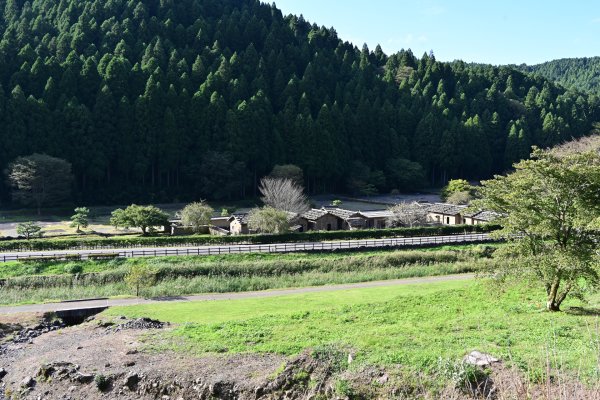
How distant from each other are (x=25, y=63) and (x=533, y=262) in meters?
64.4

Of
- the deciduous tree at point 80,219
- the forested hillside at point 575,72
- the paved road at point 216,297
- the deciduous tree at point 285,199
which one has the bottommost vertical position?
the paved road at point 216,297

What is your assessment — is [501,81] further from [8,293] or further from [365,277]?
[8,293]

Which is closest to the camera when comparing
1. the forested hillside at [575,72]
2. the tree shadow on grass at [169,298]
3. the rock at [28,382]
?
the rock at [28,382]

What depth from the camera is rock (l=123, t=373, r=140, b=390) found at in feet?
42.4

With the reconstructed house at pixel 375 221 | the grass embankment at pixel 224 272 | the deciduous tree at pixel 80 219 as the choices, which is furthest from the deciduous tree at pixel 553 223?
the deciduous tree at pixel 80 219

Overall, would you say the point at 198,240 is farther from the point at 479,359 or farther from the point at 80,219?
the point at 479,359

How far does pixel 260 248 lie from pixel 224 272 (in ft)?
15.1

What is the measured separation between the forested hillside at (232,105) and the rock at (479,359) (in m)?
50.0

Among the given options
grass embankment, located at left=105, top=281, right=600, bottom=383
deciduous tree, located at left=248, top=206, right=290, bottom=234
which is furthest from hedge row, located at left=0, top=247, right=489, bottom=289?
deciduous tree, located at left=248, top=206, right=290, bottom=234

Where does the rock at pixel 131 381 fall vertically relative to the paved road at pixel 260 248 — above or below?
below

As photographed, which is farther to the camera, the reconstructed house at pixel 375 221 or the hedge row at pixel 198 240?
the reconstructed house at pixel 375 221

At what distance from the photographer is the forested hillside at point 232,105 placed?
59.2 m

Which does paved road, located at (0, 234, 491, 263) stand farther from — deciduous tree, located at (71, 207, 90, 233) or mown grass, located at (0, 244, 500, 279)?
deciduous tree, located at (71, 207, 90, 233)

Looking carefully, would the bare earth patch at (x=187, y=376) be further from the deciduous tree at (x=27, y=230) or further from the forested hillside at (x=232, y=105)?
the forested hillside at (x=232, y=105)
